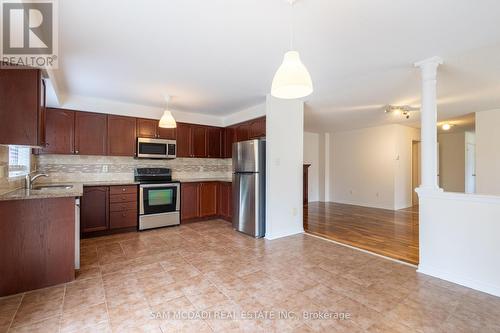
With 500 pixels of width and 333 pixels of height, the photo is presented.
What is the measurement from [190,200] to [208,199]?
0.39m

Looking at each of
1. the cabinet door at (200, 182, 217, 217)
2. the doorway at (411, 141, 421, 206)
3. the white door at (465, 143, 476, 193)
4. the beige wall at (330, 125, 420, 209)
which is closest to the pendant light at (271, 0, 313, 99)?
the cabinet door at (200, 182, 217, 217)

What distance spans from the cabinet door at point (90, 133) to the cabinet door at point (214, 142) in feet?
6.46

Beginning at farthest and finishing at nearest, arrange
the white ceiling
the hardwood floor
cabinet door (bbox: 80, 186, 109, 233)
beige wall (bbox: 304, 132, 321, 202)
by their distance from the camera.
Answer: beige wall (bbox: 304, 132, 321, 202) < cabinet door (bbox: 80, 186, 109, 233) < the hardwood floor < the white ceiling

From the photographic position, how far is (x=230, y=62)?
2727 millimetres

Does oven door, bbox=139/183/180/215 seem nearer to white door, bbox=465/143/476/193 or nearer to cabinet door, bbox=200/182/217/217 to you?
cabinet door, bbox=200/182/217/217

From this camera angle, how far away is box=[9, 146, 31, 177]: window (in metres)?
2.73

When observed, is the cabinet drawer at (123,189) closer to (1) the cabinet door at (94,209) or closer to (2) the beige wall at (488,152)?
(1) the cabinet door at (94,209)

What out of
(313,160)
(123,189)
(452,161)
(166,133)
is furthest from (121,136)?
(452,161)

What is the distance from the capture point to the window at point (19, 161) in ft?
8.96

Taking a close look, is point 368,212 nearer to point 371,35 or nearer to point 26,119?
point 371,35

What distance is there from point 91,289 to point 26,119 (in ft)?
5.54

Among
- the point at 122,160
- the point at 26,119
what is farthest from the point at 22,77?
the point at 122,160

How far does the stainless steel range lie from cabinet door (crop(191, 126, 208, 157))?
781mm

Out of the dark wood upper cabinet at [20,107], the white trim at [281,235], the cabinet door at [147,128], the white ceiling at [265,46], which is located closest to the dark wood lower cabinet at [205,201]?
the cabinet door at [147,128]
